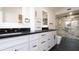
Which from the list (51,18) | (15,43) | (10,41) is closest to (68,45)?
(51,18)

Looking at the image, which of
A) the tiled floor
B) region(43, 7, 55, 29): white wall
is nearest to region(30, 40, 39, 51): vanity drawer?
the tiled floor

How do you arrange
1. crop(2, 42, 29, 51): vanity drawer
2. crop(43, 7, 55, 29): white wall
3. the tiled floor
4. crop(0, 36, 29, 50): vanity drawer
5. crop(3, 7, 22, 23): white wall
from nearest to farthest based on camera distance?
crop(0, 36, 29, 50): vanity drawer < crop(2, 42, 29, 51): vanity drawer < crop(3, 7, 22, 23): white wall < the tiled floor < crop(43, 7, 55, 29): white wall

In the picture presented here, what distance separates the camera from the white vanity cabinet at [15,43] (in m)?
1.28

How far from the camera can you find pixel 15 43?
1.52 meters

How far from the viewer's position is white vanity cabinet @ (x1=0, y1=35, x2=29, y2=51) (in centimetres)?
128

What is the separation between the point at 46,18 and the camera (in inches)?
146

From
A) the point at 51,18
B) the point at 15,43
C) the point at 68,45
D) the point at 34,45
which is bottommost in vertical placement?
the point at 68,45

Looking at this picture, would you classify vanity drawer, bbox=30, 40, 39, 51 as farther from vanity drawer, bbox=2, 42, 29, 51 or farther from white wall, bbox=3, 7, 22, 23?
white wall, bbox=3, 7, 22, 23

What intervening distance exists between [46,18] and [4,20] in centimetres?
176

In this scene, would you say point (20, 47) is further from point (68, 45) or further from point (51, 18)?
point (51, 18)

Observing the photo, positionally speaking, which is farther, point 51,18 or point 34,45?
point 51,18
